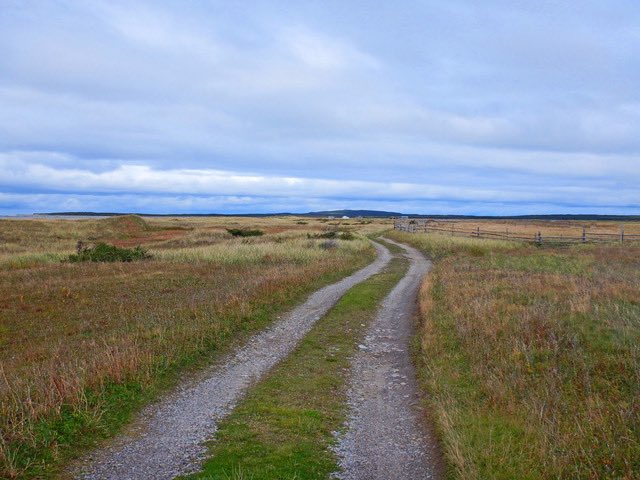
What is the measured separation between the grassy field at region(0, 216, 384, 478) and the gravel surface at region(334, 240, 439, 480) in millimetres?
3454

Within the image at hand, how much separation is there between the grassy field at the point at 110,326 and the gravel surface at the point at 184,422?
Answer: 1.33ft

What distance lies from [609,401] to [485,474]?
2.97 m

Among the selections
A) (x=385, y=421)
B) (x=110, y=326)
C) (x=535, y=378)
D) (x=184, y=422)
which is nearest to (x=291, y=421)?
(x=385, y=421)

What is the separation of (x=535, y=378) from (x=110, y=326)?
1150 cm

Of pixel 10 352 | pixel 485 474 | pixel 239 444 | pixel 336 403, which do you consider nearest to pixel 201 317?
pixel 10 352

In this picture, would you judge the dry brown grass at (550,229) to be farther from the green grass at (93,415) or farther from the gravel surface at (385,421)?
the green grass at (93,415)

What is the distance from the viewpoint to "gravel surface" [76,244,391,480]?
6.09 m

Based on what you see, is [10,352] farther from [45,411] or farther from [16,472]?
[16,472]

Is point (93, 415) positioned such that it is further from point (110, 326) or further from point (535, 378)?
point (110, 326)

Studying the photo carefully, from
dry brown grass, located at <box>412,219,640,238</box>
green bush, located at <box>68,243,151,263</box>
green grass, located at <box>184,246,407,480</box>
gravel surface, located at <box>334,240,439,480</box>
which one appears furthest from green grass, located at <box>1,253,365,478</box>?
dry brown grass, located at <box>412,219,640,238</box>

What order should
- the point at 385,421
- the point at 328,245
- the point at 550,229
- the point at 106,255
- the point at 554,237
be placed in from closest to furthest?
the point at 385,421 < the point at 106,255 < the point at 328,245 < the point at 554,237 < the point at 550,229

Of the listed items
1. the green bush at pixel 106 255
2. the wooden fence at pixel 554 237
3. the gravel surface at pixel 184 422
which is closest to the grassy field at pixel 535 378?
the gravel surface at pixel 184 422

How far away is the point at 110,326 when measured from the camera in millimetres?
14477

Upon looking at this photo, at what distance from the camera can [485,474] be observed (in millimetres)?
5777
